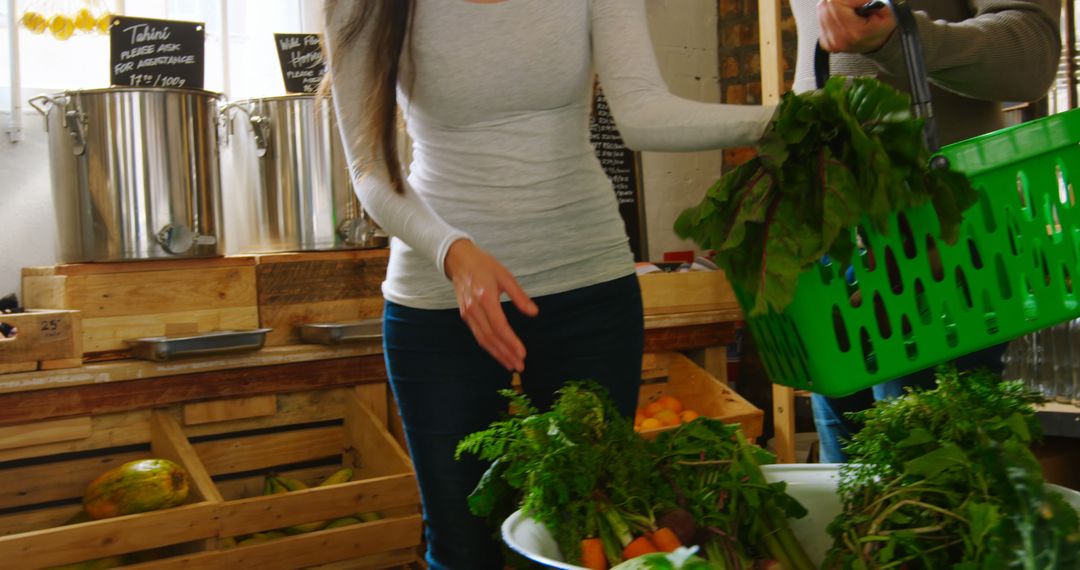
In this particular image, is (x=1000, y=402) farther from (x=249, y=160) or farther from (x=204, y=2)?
(x=204, y=2)

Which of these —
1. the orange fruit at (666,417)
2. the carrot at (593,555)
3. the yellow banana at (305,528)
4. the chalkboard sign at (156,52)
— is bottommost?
the yellow banana at (305,528)

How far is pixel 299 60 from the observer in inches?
106

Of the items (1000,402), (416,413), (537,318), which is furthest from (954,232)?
(416,413)

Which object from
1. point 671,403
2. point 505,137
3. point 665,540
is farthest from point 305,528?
point 665,540

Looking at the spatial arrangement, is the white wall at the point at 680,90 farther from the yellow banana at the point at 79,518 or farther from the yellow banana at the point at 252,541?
the yellow banana at the point at 79,518

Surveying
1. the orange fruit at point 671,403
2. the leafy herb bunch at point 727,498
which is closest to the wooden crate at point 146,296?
the orange fruit at point 671,403

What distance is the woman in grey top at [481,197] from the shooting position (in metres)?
1.32

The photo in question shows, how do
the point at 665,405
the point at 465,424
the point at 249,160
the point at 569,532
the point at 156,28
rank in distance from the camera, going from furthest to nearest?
the point at 665,405 → the point at 249,160 → the point at 156,28 → the point at 465,424 → the point at 569,532

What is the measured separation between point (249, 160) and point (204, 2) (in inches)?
Answer: 27.1

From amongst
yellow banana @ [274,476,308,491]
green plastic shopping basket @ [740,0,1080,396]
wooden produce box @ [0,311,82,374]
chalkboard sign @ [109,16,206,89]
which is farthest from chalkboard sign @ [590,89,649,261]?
green plastic shopping basket @ [740,0,1080,396]

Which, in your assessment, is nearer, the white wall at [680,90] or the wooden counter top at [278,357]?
the wooden counter top at [278,357]

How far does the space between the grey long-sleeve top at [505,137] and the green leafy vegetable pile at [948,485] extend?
53cm

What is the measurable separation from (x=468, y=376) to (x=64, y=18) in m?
1.74

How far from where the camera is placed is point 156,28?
240cm
